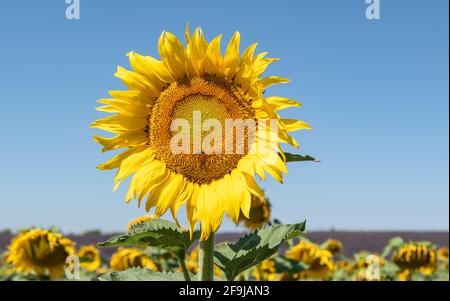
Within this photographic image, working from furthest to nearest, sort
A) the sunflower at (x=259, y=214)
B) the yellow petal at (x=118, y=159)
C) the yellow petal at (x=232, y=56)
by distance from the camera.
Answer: the sunflower at (x=259, y=214)
the yellow petal at (x=118, y=159)
the yellow petal at (x=232, y=56)

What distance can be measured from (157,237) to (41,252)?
188 inches

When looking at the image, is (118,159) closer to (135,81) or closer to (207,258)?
(135,81)

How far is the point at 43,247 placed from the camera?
728cm

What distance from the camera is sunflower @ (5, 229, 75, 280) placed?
7.16 meters

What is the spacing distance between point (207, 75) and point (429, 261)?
5.71m

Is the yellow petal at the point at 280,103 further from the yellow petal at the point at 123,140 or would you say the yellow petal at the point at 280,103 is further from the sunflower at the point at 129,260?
the sunflower at the point at 129,260

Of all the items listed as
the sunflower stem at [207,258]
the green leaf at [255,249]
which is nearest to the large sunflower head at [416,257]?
the green leaf at [255,249]

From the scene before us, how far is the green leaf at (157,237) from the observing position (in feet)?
9.47

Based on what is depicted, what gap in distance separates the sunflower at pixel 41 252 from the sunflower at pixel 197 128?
4.34 metres

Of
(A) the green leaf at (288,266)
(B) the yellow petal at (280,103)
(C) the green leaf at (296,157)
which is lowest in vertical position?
(A) the green leaf at (288,266)

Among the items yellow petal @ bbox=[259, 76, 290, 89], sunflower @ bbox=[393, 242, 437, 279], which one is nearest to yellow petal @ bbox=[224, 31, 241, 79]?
yellow petal @ bbox=[259, 76, 290, 89]

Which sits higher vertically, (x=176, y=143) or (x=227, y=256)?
(x=176, y=143)
